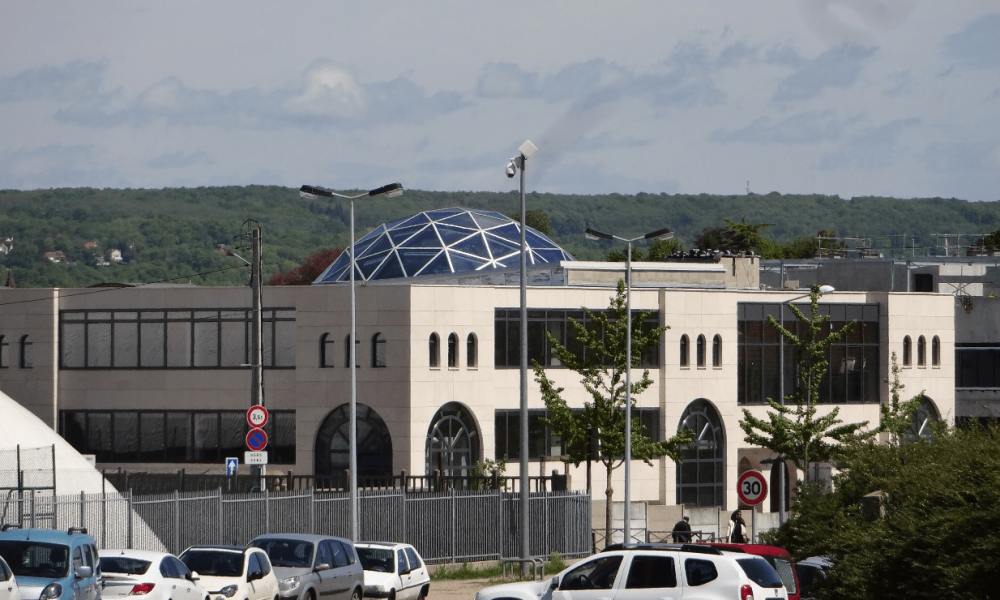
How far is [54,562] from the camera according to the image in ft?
65.3

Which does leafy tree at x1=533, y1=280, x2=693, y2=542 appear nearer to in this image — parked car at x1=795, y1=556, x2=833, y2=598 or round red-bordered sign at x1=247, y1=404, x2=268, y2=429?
round red-bordered sign at x1=247, y1=404, x2=268, y2=429

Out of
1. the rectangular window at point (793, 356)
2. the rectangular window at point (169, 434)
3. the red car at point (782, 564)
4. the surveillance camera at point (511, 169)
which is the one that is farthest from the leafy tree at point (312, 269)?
the red car at point (782, 564)

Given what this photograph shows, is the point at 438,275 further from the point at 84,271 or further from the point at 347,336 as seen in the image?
the point at 84,271

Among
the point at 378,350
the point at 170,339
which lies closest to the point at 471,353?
the point at 378,350

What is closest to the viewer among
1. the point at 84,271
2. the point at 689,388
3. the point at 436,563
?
the point at 436,563

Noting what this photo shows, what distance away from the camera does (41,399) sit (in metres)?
59.6

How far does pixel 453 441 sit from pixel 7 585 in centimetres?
3901

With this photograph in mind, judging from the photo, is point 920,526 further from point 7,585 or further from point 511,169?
point 511,169

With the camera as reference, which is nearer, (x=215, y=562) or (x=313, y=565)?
(x=215, y=562)

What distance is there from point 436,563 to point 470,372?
Answer: 16.5 meters

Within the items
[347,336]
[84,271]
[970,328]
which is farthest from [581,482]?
[84,271]

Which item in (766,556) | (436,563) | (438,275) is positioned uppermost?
(438,275)

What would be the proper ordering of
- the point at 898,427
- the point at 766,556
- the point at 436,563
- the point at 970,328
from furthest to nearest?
the point at 970,328, the point at 898,427, the point at 436,563, the point at 766,556

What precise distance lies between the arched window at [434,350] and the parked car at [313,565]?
28.9 meters
